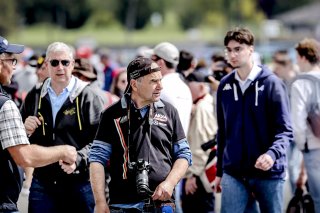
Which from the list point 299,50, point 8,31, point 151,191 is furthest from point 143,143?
point 8,31

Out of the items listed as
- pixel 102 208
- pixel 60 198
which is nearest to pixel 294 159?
pixel 60 198

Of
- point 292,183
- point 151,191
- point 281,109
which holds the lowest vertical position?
point 292,183

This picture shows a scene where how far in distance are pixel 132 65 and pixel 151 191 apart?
3.27 feet

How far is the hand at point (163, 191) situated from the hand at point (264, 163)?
1292mm

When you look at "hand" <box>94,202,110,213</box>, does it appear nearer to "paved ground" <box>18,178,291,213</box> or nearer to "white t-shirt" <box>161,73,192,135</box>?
"white t-shirt" <box>161,73,192,135</box>

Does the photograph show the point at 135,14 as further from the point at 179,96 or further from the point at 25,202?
the point at 179,96

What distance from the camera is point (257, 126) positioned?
875 centimetres

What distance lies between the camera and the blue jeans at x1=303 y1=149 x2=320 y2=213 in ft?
32.1

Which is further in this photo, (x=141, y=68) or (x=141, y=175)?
(x=141, y=68)

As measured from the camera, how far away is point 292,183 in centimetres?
1338

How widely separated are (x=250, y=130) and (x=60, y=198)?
1819mm

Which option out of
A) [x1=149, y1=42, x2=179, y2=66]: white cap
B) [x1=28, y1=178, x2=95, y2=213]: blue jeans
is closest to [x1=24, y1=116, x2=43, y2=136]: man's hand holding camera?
[x1=28, y1=178, x2=95, y2=213]: blue jeans

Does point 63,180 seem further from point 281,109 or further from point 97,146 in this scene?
point 281,109

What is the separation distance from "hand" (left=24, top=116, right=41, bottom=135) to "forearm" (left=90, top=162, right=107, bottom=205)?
4.31 feet
